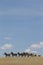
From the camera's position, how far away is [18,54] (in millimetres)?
63406

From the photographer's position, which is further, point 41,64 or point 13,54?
point 13,54

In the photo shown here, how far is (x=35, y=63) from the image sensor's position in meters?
45.8

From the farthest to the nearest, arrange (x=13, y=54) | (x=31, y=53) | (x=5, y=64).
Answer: (x=31, y=53)
(x=13, y=54)
(x=5, y=64)

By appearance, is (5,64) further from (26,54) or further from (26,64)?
(26,54)

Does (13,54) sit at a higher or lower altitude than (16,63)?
higher

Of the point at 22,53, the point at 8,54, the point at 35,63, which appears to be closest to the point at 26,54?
the point at 22,53

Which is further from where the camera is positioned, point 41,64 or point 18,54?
point 18,54

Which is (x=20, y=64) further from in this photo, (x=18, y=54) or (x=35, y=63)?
(x=18, y=54)

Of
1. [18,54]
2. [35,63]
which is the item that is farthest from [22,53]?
[35,63]

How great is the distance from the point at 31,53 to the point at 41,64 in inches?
863

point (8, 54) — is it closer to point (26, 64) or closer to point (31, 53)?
point (31, 53)

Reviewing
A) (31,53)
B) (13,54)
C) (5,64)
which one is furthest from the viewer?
(31,53)

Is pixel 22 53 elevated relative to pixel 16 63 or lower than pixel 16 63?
elevated

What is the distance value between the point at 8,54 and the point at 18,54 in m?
2.87
